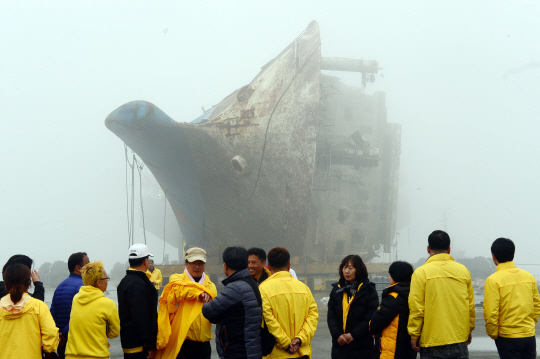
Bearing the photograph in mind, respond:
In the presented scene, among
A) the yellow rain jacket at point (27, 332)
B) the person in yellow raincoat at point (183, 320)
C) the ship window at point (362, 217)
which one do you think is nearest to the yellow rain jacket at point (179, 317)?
the person in yellow raincoat at point (183, 320)

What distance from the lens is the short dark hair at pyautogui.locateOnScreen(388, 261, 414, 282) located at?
4.41 metres

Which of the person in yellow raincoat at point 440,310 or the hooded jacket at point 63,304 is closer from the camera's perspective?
the person in yellow raincoat at point 440,310

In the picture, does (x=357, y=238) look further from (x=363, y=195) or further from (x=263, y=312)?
(x=263, y=312)

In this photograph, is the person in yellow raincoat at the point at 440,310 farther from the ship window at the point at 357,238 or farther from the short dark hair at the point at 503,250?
the ship window at the point at 357,238

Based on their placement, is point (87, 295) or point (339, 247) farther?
point (339, 247)

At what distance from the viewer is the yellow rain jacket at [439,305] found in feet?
13.2

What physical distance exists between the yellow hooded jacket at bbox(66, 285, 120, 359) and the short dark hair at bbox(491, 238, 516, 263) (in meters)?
3.34

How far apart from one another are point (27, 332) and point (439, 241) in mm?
3330

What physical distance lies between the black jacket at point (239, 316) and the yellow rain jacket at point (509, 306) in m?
2.12

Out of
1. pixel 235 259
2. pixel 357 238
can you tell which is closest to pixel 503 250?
pixel 235 259

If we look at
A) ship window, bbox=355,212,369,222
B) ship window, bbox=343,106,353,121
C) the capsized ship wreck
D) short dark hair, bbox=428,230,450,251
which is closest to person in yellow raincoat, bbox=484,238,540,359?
short dark hair, bbox=428,230,450,251

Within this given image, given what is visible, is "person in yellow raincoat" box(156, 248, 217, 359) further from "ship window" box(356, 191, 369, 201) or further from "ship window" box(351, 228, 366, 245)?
"ship window" box(356, 191, 369, 201)

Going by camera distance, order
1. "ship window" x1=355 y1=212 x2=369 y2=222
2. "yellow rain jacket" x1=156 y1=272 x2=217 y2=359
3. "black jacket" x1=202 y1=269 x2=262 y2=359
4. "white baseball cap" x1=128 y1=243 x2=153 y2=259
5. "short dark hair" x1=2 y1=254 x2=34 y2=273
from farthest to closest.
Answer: "ship window" x1=355 y1=212 x2=369 y2=222
"short dark hair" x1=2 y1=254 x2=34 y2=273
"white baseball cap" x1=128 y1=243 x2=153 y2=259
"yellow rain jacket" x1=156 y1=272 x2=217 y2=359
"black jacket" x1=202 y1=269 x2=262 y2=359

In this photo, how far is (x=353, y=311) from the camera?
4.34 meters
